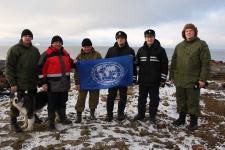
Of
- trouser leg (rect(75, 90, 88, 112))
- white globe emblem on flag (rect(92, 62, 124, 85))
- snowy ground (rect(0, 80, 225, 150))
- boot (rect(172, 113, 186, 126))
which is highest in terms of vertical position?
white globe emblem on flag (rect(92, 62, 124, 85))

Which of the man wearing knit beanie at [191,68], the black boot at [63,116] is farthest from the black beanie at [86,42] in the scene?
the man wearing knit beanie at [191,68]

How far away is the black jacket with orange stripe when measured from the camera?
7500 mm

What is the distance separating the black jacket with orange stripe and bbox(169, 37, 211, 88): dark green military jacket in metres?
3.70

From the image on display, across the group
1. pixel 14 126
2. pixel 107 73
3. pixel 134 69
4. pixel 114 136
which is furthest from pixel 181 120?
pixel 14 126

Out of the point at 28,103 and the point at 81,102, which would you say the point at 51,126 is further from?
the point at 81,102

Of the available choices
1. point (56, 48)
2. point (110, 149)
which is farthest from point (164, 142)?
point (56, 48)

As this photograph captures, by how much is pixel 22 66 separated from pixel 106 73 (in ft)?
9.51

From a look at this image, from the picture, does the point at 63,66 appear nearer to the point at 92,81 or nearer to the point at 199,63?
the point at 92,81

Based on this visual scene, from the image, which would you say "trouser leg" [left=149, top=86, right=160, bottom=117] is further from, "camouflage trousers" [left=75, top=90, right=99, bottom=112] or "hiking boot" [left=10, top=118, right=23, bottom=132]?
"hiking boot" [left=10, top=118, right=23, bottom=132]

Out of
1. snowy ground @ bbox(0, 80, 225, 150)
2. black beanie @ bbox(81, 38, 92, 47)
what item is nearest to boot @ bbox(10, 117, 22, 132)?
snowy ground @ bbox(0, 80, 225, 150)

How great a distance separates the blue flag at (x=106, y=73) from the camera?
8719 mm

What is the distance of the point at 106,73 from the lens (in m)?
8.92

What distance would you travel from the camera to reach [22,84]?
7.56m

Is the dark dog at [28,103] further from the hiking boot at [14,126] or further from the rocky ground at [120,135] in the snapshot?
the rocky ground at [120,135]
